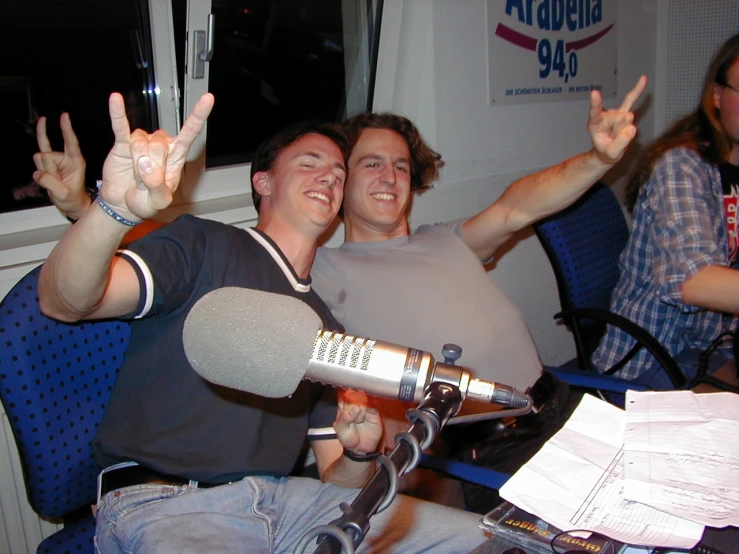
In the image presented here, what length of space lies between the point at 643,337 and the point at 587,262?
1.22 feet

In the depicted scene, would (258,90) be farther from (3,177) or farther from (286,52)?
(3,177)

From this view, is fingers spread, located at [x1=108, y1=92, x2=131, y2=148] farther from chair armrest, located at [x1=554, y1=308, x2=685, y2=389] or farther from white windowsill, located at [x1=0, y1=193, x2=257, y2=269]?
chair armrest, located at [x1=554, y1=308, x2=685, y2=389]

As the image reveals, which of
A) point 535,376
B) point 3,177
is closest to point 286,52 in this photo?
point 3,177

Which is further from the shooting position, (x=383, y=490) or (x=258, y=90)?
(x=258, y=90)

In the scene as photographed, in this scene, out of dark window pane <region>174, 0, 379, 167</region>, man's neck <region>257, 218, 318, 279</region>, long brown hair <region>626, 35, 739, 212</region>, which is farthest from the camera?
dark window pane <region>174, 0, 379, 167</region>

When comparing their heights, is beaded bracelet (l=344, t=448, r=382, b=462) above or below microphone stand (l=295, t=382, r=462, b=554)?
below

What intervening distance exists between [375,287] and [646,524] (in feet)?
3.25

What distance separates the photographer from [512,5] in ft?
8.63

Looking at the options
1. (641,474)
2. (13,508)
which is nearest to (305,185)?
(641,474)

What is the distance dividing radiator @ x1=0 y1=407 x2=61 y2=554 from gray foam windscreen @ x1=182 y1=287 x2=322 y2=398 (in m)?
1.10

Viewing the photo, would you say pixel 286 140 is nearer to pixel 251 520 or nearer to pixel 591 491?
pixel 251 520

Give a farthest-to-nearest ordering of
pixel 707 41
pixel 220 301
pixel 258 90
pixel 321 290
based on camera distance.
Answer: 1. pixel 707 41
2. pixel 258 90
3. pixel 321 290
4. pixel 220 301

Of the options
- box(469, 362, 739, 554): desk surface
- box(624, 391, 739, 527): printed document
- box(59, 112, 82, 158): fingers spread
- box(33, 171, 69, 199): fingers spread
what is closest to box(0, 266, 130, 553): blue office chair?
box(33, 171, 69, 199): fingers spread

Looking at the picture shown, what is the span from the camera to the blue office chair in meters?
1.12
